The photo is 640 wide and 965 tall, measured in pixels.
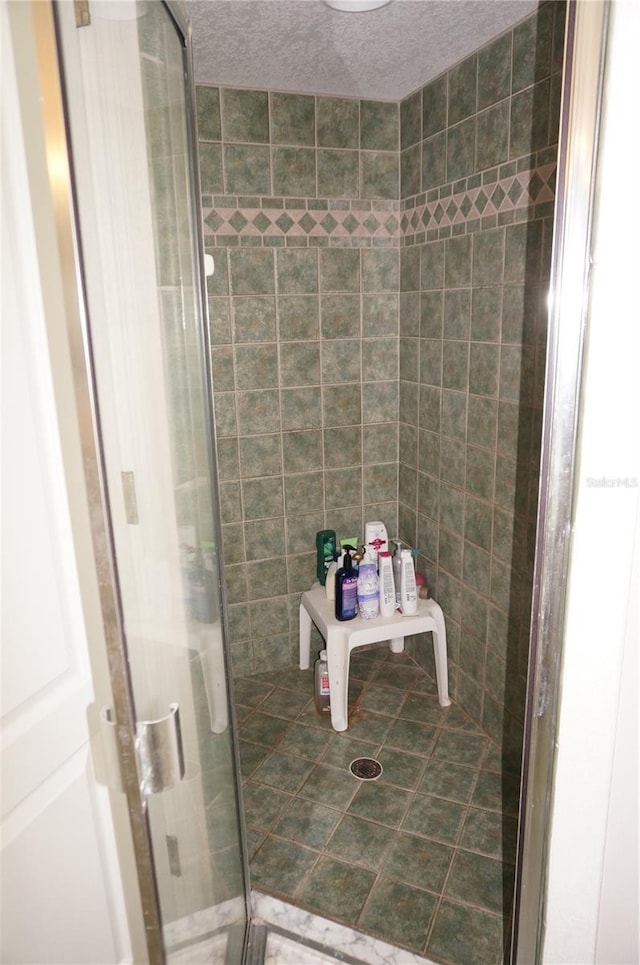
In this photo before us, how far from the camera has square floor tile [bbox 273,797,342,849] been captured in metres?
1.80

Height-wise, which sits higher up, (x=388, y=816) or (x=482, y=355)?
(x=482, y=355)

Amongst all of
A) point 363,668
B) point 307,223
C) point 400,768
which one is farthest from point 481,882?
point 307,223

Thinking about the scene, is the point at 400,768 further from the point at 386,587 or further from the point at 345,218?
the point at 345,218

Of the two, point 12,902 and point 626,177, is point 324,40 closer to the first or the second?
point 626,177

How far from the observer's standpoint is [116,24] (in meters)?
0.67

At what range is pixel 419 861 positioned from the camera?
171cm

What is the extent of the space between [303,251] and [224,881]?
202 centimetres

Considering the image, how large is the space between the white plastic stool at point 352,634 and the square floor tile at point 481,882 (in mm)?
657

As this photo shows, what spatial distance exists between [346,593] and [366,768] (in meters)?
0.58

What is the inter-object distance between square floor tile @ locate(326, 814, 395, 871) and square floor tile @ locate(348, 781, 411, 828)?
0.09 ft

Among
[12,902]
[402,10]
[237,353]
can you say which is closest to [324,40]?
[402,10]

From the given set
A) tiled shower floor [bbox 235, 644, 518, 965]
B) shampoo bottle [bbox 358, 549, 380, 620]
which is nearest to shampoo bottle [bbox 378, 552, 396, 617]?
shampoo bottle [bbox 358, 549, 380, 620]

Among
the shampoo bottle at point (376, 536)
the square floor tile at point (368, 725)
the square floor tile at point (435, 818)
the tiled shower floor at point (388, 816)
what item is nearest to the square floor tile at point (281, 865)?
the tiled shower floor at point (388, 816)

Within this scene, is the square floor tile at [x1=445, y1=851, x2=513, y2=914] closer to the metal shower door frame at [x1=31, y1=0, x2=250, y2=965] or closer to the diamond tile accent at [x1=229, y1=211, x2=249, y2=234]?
the metal shower door frame at [x1=31, y1=0, x2=250, y2=965]
